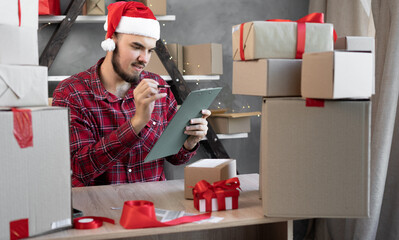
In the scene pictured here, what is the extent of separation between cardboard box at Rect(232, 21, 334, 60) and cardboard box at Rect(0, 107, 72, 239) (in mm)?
620

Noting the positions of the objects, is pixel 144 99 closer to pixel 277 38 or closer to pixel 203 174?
pixel 203 174

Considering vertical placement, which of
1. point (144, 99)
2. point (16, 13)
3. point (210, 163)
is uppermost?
point (16, 13)

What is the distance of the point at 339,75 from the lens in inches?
51.0

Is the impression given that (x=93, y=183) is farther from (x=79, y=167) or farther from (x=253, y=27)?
(x=253, y=27)

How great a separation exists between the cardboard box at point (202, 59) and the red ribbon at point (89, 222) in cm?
191

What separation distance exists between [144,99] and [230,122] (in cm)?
147

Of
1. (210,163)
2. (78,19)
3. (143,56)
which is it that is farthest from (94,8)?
(210,163)

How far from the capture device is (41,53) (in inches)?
125

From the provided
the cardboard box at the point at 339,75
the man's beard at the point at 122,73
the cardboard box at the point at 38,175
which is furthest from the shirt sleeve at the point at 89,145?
the cardboard box at the point at 339,75

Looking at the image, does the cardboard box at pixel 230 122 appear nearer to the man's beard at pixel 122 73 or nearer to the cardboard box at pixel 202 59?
the cardboard box at pixel 202 59

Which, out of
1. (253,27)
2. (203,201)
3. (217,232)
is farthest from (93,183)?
(253,27)

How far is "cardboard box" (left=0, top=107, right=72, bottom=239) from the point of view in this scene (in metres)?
1.19

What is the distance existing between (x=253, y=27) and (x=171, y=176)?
7.50 ft

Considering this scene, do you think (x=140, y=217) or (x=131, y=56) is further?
(x=131, y=56)
